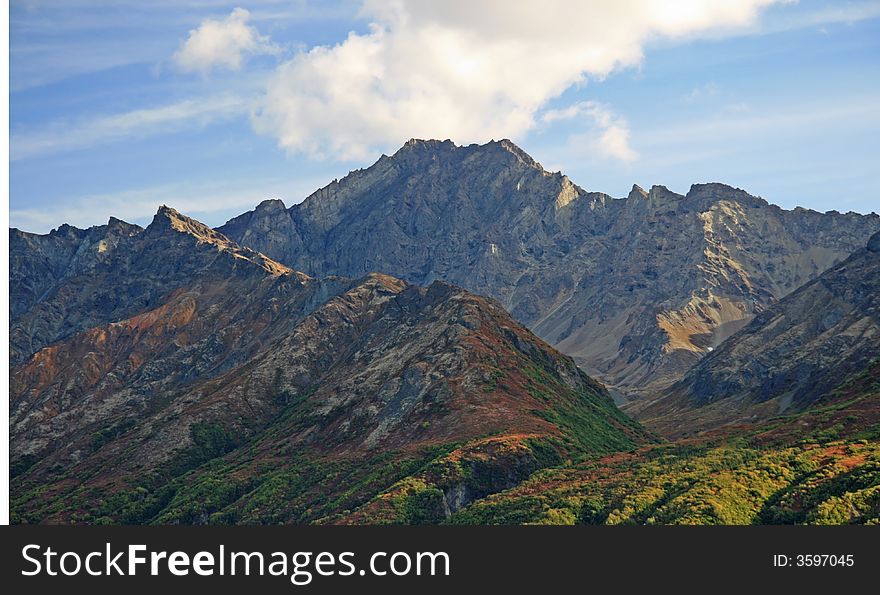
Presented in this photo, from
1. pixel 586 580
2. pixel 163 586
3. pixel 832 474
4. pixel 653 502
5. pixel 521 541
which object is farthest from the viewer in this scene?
pixel 653 502

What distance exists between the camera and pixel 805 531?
84375 mm

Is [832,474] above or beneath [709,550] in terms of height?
above

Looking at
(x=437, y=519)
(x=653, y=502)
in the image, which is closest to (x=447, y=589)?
(x=653, y=502)

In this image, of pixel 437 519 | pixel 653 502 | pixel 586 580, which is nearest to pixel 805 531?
pixel 586 580

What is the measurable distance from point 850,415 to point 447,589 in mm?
143411

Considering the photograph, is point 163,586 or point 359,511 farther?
point 359,511

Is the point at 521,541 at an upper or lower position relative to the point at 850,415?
lower

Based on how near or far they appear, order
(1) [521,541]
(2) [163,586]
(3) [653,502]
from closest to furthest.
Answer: (2) [163,586] < (1) [521,541] < (3) [653,502]

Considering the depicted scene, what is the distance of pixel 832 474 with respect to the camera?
137625mm

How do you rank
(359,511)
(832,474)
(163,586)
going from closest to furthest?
(163,586) → (832,474) → (359,511)

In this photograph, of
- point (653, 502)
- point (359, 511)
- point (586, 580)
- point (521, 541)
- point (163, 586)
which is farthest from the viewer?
point (359, 511)

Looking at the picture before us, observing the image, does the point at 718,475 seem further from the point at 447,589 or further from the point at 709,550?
the point at 447,589

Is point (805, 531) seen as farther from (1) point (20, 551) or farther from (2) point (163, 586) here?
(1) point (20, 551)

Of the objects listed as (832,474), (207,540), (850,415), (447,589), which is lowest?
(447,589)
